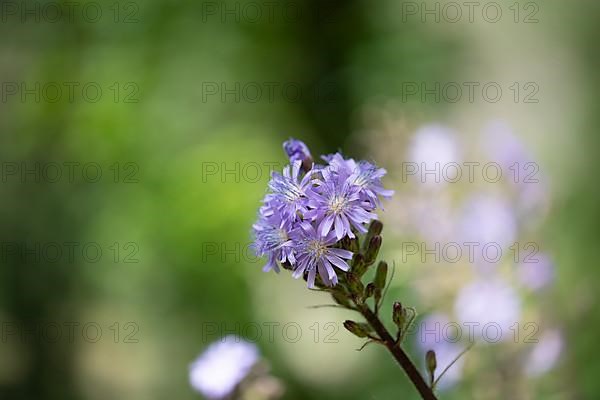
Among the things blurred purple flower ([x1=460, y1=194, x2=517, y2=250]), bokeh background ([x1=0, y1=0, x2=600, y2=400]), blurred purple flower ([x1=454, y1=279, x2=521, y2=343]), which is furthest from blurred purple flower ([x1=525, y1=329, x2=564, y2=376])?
bokeh background ([x1=0, y1=0, x2=600, y2=400])

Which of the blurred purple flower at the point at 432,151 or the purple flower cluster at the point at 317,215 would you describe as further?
the blurred purple flower at the point at 432,151

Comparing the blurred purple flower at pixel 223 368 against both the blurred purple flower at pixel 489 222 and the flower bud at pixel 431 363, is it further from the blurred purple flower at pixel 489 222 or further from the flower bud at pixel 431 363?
the blurred purple flower at pixel 489 222

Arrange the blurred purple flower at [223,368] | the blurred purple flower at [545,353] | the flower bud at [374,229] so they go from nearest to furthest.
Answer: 1. the flower bud at [374,229]
2. the blurred purple flower at [223,368]
3. the blurred purple flower at [545,353]

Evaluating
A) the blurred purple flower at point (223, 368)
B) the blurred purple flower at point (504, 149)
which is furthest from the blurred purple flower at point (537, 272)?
the blurred purple flower at point (223, 368)

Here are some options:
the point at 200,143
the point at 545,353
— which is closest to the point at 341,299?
the point at 545,353

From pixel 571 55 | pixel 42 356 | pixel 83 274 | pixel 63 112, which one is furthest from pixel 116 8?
pixel 571 55

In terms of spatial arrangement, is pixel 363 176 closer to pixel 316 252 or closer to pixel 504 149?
pixel 316 252

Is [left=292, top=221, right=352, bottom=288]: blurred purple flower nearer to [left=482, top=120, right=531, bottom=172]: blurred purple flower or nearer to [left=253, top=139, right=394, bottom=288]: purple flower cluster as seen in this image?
[left=253, top=139, right=394, bottom=288]: purple flower cluster
